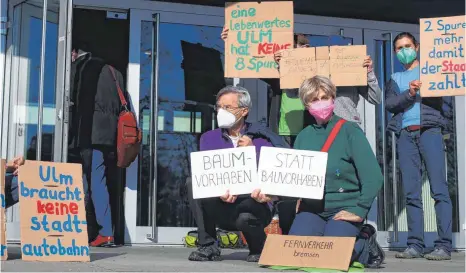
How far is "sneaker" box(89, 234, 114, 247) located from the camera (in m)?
6.85

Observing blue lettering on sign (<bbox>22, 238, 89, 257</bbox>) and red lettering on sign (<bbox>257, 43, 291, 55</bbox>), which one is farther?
→ red lettering on sign (<bbox>257, 43, 291, 55</bbox>)

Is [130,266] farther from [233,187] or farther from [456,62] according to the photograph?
[456,62]

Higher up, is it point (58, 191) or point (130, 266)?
point (58, 191)

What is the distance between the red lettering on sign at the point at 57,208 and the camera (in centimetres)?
491

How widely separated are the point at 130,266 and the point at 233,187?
81 cm

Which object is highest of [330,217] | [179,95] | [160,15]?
[160,15]

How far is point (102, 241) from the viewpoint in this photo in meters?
6.87

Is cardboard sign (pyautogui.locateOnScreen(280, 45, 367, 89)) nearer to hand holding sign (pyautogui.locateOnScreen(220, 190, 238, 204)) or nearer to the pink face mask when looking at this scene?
the pink face mask

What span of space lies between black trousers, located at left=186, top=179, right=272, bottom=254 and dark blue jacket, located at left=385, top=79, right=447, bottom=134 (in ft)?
5.46

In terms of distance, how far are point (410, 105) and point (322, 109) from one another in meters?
1.62

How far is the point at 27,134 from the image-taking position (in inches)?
288

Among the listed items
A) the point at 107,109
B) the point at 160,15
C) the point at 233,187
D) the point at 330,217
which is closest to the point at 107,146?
the point at 107,109

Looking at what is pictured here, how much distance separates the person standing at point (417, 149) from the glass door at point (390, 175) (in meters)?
1.49

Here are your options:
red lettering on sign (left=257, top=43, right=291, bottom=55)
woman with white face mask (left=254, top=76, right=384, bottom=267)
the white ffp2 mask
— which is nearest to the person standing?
red lettering on sign (left=257, top=43, right=291, bottom=55)
